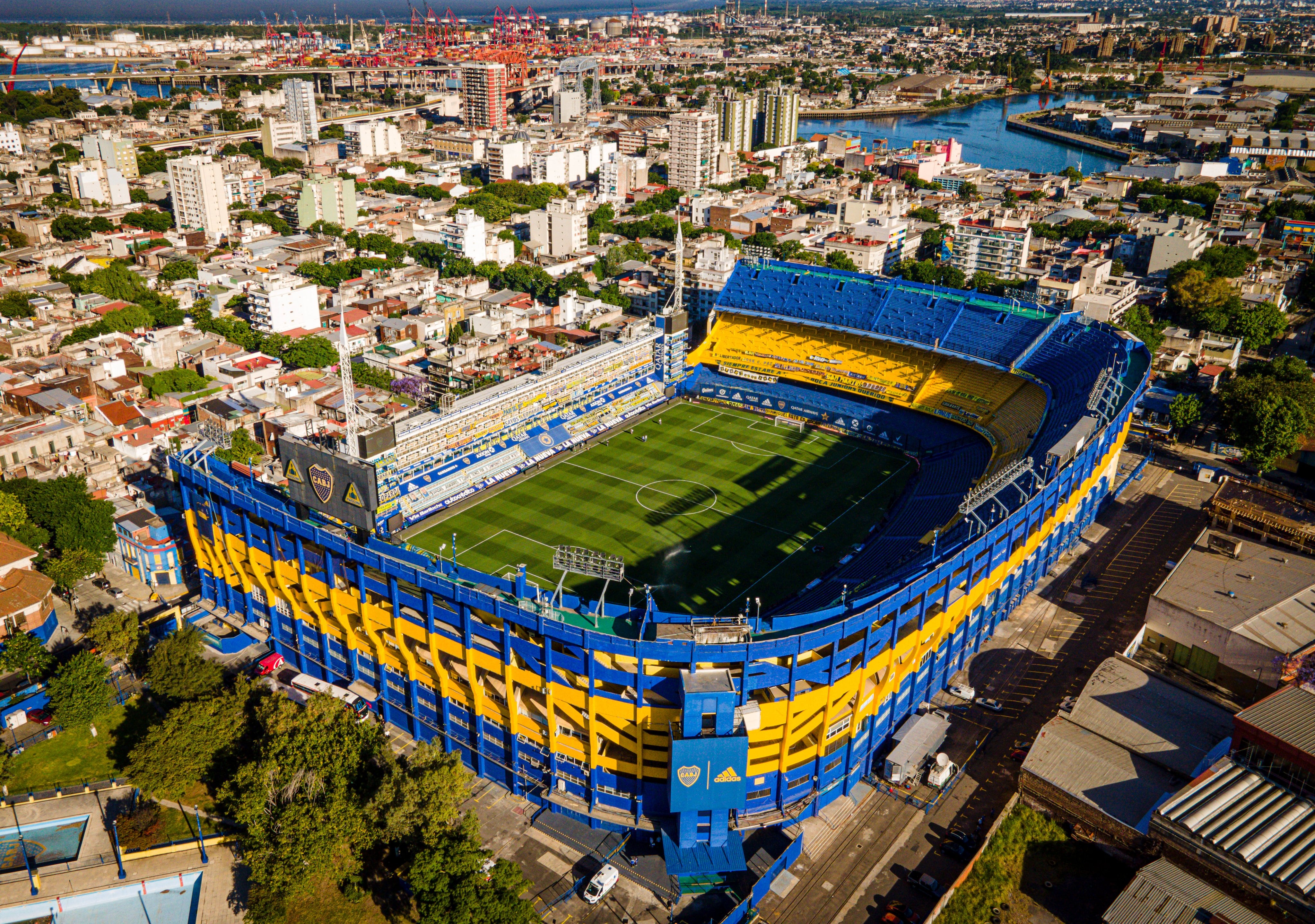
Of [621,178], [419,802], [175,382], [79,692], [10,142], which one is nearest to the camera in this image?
[419,802]

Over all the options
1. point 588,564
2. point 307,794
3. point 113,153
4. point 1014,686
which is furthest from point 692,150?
point 307,794

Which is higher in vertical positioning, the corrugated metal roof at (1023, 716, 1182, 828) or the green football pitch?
the corrugated metal roof at (1023, 716, 1182, 828)

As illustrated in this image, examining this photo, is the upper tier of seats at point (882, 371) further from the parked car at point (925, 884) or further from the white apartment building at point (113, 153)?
the white apartment building at point (113, 153)

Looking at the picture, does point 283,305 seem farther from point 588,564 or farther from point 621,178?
point 621,178

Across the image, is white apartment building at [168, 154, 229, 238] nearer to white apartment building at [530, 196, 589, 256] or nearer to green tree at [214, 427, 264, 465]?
white apartment building at [530, 196, 589, 256]

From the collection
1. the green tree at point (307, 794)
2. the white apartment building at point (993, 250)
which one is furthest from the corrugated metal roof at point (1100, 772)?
the white apartment building at point (993, 250)

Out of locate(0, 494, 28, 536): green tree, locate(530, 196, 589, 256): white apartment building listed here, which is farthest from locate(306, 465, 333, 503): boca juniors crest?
locate(530, 196, 589, 256): white apartment building
